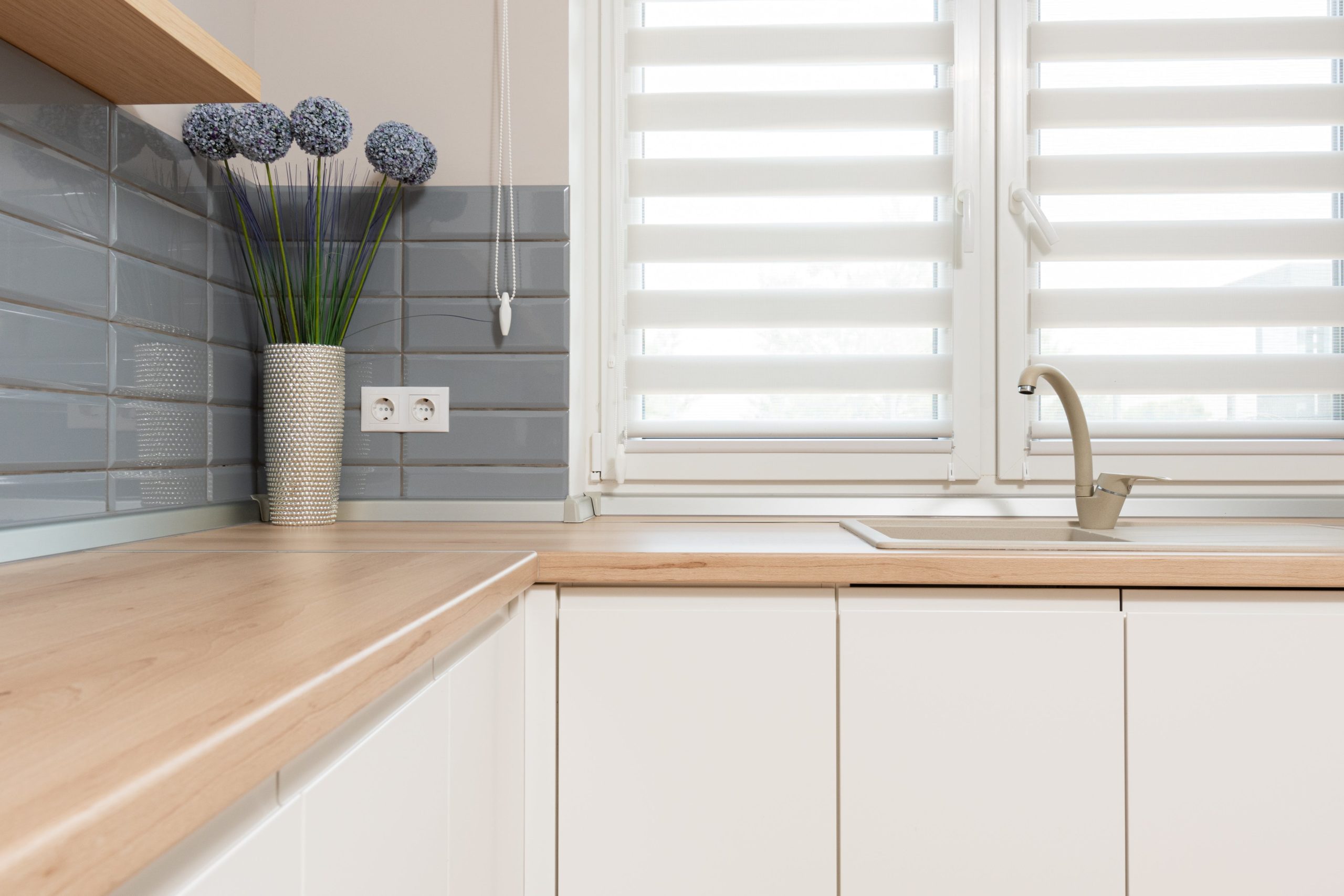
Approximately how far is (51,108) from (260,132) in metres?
0.32

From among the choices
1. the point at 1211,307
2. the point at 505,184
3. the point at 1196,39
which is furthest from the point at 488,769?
the point at 1196,39

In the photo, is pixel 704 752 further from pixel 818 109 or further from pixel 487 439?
pixel 818 109

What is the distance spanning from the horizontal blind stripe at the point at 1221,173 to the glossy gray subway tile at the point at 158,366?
66.5 inches

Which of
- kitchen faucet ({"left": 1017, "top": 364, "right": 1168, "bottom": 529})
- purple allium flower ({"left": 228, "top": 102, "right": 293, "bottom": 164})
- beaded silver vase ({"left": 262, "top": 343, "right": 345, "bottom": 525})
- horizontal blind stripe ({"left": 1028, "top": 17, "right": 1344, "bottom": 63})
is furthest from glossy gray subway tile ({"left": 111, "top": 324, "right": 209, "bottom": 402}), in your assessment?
horizontal blind stripe ({"left": 1028, "top": 17, "right": 1344, "bottom": 63})

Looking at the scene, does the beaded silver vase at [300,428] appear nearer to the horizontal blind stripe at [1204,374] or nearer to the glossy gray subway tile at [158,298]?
the glossy gray subway tile at [158,298]

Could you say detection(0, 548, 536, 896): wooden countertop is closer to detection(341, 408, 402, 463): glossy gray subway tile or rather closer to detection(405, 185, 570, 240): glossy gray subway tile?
detection(341, 408, 402, 463): glossy gray subway tile

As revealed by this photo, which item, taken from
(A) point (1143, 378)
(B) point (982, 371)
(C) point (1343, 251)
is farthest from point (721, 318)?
(C) point (1343, 251)

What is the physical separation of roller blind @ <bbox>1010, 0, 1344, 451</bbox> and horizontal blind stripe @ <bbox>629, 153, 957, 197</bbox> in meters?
0.22

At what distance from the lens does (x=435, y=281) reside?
1.57 m

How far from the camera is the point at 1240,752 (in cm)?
101

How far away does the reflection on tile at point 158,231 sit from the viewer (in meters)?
1.14

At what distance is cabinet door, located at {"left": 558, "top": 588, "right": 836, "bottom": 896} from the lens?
41.0 inches

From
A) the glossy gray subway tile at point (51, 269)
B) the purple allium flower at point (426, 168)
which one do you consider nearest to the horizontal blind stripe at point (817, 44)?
the purple allium flower at point (426, 168)

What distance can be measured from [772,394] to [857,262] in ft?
1.05
